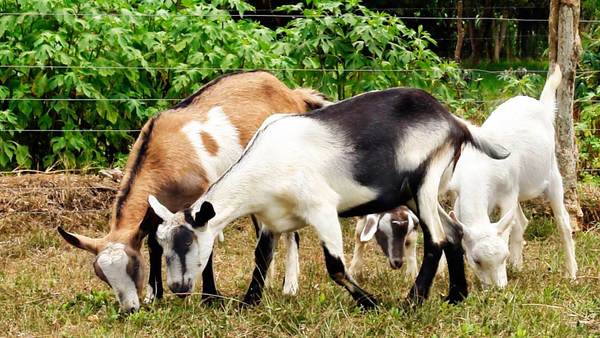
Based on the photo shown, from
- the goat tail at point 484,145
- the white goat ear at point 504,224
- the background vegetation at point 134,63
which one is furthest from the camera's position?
the background vegetation at point 134,63

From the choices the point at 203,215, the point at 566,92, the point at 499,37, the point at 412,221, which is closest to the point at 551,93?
the point at 566,92

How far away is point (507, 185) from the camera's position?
25.3 ft

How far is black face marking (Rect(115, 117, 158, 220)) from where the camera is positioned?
22.1 ft

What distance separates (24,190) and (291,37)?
3186 millimetres

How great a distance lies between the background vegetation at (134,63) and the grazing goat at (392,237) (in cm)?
219

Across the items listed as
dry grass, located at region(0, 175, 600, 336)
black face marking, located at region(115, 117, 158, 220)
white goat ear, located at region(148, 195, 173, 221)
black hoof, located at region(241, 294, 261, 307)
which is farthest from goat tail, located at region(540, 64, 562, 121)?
white goat ear, located at region(148, 195, 173, 221)

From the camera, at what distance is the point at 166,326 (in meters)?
6.03

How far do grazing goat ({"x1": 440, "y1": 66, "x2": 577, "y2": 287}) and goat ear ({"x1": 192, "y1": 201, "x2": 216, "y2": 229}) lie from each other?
73.5 inches

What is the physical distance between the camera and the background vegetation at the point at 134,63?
966cm

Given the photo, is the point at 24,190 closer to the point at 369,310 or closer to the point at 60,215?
the point at 60,215

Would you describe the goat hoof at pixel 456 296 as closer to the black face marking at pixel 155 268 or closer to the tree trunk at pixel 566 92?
the black face marking at pixel 155 268

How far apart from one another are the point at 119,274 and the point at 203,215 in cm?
80

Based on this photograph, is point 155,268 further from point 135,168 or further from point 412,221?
point 412,221

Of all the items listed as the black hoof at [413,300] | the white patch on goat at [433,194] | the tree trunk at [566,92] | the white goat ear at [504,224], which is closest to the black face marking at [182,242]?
the black hoof at [413,300]
